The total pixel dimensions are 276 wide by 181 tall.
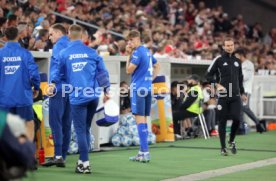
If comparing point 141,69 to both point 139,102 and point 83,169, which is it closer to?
point 139,102

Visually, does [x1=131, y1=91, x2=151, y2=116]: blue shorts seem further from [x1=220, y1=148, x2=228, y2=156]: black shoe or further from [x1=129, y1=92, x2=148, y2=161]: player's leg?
[x1=220, y1=148, x2=228, y2=156]: black shoe

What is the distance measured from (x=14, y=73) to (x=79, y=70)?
89 centimetres

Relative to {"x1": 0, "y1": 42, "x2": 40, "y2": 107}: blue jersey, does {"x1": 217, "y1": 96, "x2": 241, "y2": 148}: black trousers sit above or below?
below

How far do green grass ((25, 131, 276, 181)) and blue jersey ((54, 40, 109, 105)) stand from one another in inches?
43.0

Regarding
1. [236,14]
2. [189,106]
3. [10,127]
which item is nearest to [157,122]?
[189,106]

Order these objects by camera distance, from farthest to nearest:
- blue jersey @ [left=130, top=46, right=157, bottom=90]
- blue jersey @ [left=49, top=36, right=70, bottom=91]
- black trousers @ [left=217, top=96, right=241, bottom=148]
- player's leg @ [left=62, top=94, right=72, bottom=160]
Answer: black trousers @ [left=217, top=96, right=241, bottom=148] → blue jersey @ [left=130, top=46, right=157, bottom=90] → player's leg @ [left=62, top=94, right=72, bottom=160] → blue jersey @ [left=49, top=36, right=70, bottom=91]

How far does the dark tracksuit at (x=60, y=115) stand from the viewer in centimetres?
1173

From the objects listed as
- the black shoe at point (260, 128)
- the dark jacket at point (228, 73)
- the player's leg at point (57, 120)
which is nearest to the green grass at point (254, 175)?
the dark jacket at point (228, 73)

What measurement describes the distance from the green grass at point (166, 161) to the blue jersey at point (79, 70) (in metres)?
1.09

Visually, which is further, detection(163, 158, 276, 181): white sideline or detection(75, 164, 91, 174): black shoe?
detection(75, 164, 91, 174): black shoe

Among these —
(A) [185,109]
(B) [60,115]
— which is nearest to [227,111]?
(B) [60,115]

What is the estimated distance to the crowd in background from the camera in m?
17.1

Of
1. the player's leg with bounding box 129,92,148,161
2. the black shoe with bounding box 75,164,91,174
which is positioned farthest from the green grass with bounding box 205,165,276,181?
the player's leg with bounding box 129,92,148,161

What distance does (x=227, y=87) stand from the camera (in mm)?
13547
